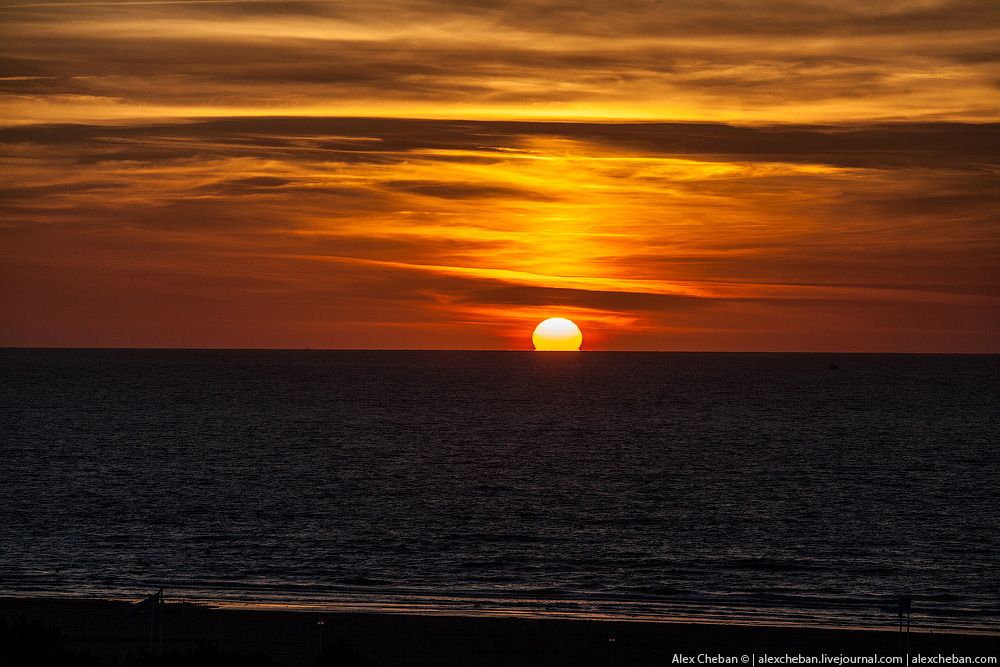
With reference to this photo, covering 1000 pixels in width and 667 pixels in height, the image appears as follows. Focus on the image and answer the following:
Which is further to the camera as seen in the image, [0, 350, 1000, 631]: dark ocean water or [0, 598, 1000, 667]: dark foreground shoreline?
[0, 350, 1000, 631]: dark ocean water

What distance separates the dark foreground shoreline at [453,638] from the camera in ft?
106

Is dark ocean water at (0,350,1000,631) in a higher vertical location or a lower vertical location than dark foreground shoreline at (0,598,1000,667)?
higher

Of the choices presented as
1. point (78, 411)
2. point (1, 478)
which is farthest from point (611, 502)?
point (78, 411)

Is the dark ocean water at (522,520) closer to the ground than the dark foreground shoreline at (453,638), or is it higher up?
higher up

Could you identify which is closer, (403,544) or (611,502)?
(403,544)

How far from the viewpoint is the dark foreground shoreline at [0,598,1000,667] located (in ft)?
106

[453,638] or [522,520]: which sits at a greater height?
[522,520]

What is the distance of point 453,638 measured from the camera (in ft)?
113

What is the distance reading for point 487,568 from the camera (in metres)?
48.0

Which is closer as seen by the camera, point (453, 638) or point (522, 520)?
point (453, 638)

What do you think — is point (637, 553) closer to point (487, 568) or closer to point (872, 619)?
point (487, 568)

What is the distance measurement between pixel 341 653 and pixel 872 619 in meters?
23.2

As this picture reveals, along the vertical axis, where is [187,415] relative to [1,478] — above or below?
above

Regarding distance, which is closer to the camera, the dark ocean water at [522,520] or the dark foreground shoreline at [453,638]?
the dark foreground shoreline at [453,638]
